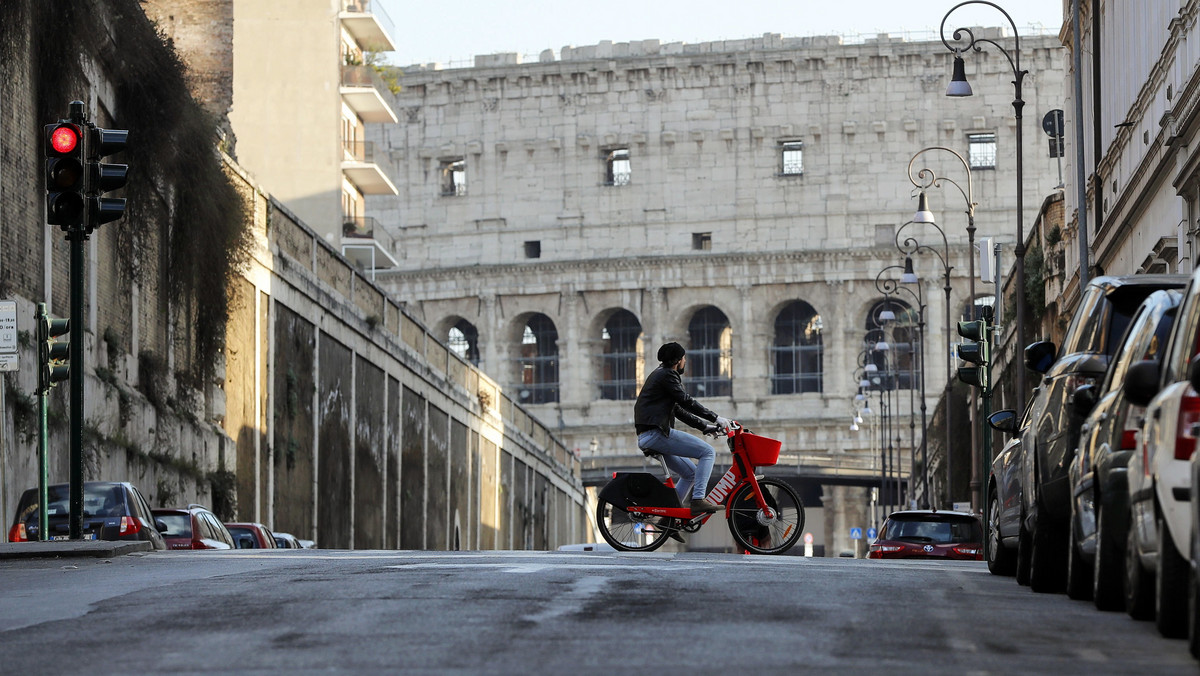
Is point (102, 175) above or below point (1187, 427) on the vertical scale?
above

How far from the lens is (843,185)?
106m

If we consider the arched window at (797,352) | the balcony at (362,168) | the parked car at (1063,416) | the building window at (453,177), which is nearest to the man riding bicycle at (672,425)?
the parked car at (1063,416)

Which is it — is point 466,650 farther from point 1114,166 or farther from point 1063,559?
point 1114,166

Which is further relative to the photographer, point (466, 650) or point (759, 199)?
point (759, 199)

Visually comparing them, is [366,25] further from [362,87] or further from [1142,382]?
[1142,382]

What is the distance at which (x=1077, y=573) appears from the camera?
1252 cm

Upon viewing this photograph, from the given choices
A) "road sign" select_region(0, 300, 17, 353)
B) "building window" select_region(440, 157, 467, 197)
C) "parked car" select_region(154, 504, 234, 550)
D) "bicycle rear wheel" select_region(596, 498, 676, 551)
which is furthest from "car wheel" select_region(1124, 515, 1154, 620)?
"building window" select_region(440, 157, 467, 197)

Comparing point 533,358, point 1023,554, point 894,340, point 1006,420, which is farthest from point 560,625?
point 533,358

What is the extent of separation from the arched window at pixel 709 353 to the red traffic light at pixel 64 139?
89582 millimetres

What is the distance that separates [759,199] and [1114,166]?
72.5 m

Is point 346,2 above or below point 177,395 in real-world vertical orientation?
above

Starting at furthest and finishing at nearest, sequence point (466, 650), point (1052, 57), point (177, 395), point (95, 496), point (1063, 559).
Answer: point (1052, 57) < point (177, 395) < point (95, 496) < point (1063, 559) < point (466, 650)

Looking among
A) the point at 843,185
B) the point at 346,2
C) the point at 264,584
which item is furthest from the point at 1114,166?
the point at 843,185

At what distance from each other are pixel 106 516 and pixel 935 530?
11633 millimetres
